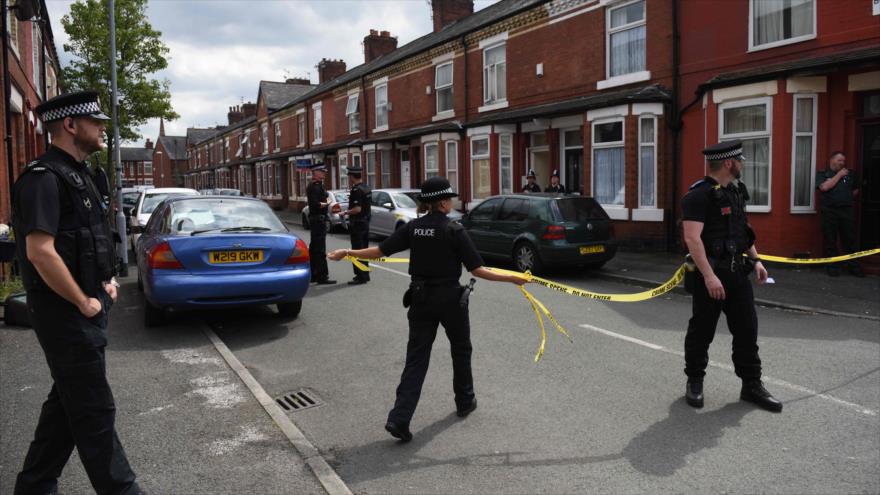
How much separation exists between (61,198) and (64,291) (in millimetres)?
459

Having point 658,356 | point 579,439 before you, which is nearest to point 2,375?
point 579,439

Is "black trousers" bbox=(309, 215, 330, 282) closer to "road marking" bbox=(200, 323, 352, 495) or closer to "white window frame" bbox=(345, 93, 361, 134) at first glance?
"road marking" bbox=(200, 323, 352, 495)

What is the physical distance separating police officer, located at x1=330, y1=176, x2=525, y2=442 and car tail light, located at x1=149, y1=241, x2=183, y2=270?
3.49 meters

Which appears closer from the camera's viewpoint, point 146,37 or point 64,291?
point 64,291

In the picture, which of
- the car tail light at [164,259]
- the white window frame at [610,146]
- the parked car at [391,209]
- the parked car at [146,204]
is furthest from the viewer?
the parked car at [391,209]

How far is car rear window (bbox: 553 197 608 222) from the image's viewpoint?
468 inches

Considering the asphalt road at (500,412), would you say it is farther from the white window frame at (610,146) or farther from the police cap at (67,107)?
the white window frame at (610,146)

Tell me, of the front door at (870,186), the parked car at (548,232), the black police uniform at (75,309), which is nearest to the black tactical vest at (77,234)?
the black police uniform at (75,309)

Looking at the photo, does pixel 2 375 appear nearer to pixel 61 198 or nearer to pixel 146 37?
pixel 61 198

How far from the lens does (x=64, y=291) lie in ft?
9.82

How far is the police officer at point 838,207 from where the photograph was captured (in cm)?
1099

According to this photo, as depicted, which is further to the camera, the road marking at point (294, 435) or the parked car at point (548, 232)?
the parked car at point (548, 232)

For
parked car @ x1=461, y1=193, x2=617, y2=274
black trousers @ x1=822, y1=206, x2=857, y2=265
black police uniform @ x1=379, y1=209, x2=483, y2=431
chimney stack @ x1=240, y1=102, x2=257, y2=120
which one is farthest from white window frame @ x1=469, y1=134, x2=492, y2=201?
chimney stack @ x1=240, y1=102, x2=257, y2=120

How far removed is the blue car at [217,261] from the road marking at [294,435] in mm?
977
